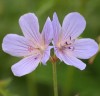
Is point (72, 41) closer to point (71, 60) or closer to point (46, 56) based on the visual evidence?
point (71, 60)

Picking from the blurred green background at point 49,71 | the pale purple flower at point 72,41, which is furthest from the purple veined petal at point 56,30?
the blurred green background at point 49,71

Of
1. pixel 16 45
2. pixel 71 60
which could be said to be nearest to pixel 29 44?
pixel 16 45

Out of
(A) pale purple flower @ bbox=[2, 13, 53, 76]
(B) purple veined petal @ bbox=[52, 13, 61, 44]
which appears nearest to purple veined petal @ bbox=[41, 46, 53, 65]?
(A) pale purple flower @ bbox=[2, 13, 53, 76]

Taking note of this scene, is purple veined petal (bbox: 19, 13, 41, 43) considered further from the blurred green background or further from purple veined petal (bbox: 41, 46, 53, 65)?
the blurred green background

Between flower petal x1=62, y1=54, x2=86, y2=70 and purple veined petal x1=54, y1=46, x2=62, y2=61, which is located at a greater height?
purple veined petal x1=54, y1=46, x2=62, y2=61

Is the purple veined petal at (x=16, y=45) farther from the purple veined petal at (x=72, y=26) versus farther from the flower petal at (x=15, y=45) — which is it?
the purple veined petal at (x=72, y=26)

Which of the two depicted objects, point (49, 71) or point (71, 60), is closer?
point (71, 60)

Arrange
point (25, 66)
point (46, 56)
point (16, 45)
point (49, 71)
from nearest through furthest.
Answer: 1. point (46, 56)
2. point (25, 66)
3. point (16, 45)
4. point (49, 71)

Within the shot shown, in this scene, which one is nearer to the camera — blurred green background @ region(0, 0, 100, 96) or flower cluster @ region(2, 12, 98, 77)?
flower cluster @ region(2, 12, 98, 77)

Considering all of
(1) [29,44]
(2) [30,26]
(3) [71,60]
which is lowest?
(3) [71,60]
